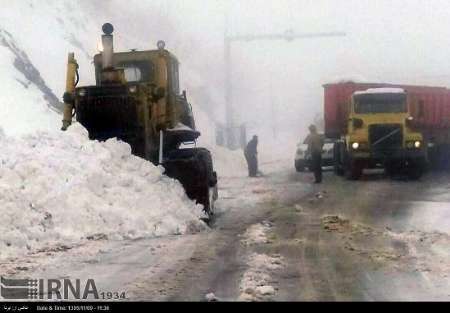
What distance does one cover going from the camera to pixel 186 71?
6266cm

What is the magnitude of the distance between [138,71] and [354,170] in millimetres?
9964

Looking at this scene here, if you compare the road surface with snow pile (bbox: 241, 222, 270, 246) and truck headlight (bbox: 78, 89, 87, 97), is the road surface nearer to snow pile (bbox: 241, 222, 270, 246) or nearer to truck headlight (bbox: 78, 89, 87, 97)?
snow pile (bbox: 241, 222, 270, 246)

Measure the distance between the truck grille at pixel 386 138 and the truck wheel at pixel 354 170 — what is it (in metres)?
0.79

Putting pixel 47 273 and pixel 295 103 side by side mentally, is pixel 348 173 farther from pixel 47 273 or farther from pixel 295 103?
pixel 295 103

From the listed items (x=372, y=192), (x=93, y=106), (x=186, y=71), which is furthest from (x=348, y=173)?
(x=186, y=71)

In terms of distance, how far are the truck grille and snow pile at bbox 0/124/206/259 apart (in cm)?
1048

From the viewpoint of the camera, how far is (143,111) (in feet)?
38.6

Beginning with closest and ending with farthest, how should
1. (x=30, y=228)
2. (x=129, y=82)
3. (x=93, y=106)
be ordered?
(x=30, y=228) → (x=93, y=106) → (x=129, y=82)

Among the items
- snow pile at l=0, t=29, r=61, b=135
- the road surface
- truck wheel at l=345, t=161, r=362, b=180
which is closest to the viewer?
the road surface

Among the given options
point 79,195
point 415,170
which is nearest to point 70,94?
point 79,195

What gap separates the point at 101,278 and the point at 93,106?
17.7 ft

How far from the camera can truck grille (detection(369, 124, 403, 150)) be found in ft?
67.4

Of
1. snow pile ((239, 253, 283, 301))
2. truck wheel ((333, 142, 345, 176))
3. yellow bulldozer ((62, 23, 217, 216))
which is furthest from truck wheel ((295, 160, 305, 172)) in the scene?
snow pile ((239, 253, 283, 301))

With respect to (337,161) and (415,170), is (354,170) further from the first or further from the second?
(337,161)
